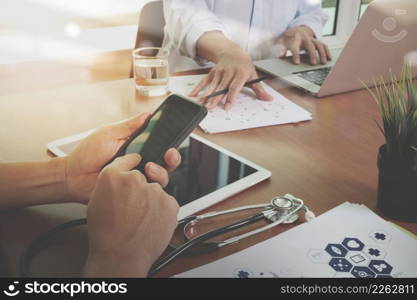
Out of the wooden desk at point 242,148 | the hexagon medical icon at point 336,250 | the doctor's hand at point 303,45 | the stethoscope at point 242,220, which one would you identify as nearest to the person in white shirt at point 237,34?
the doctor's hand at point 303,45

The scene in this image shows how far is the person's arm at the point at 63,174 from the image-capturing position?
2.46ft

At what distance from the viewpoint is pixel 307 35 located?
1479 mm

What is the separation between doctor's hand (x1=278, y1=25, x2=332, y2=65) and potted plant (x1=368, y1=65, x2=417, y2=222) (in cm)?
69

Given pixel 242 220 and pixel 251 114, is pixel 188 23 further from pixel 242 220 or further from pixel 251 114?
pixel 242 220

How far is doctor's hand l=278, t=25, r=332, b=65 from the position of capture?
140 centimetres

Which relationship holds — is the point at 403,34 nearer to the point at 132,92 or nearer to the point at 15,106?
the point at 132,92

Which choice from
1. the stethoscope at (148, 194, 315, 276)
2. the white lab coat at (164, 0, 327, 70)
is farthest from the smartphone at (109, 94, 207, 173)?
the white lab coat at (164, 0, 327, 70)

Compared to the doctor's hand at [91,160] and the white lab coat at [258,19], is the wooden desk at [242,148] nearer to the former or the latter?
the doctor's hand at [91,160]

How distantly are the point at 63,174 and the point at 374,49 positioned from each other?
0.75 metres

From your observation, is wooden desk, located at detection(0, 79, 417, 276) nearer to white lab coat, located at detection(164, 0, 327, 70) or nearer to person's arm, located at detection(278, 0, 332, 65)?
person's arm, located at detection(278, 0, 332, 65)

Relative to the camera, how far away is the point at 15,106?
44.3 inches

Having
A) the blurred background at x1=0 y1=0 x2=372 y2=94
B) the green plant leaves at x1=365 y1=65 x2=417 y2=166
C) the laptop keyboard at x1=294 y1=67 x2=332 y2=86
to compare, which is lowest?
the blurred background at x1=0 y1=0 x2=372 y2=94

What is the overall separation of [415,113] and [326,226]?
0.20m

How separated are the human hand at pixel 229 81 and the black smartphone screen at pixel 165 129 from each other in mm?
311
